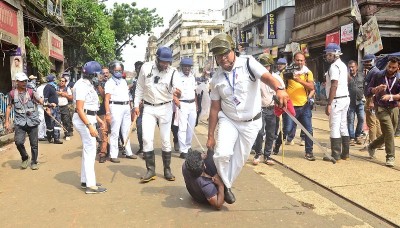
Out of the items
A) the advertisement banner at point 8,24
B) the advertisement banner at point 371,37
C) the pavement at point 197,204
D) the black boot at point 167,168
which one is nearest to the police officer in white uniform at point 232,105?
the pavement at point 197,204

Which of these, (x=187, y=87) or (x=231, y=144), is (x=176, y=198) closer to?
(x=231, y=144)

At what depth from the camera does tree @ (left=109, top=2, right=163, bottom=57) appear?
3606cm

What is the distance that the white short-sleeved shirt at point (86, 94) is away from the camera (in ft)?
17.1

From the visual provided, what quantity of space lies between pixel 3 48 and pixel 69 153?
7.15m

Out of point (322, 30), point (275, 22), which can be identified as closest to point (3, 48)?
point (322, 30)

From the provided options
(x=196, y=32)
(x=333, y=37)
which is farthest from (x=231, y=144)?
(x=196, y=32)

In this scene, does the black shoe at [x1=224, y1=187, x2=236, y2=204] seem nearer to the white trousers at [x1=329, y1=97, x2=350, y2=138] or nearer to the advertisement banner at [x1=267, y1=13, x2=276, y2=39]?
the white trousers at [x1=329, y1=97, x2=350, y2=138]

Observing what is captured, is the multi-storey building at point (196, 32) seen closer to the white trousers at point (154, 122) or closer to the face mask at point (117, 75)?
the face mask at point (117, 75)

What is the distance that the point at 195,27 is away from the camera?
263 ft

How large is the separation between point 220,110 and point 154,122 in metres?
1.71

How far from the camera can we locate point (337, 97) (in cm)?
669

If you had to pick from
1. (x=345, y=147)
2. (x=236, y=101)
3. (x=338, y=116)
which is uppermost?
(x=236, y=101)

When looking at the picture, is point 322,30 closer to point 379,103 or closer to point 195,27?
point 379,103

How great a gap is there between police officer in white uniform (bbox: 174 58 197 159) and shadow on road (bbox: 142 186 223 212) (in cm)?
239
